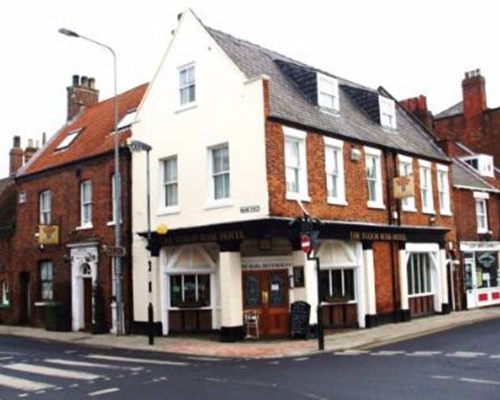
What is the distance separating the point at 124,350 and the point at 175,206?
5.50 metres

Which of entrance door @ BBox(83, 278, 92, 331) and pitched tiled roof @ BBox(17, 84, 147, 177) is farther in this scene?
pitched tiled roof @ BBox(17, 84, 147, 177)

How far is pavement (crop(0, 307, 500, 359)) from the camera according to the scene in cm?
1756

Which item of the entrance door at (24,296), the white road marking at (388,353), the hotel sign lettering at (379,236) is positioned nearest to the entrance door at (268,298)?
the hotel sign lettering at (379,236)

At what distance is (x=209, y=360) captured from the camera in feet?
54.0

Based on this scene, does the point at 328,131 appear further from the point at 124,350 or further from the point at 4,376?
the point at 4,376

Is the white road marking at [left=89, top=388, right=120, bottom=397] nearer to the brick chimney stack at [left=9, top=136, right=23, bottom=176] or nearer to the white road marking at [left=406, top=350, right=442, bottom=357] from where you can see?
the white road marking at [left=406, top=350, right=442, bottom=357]

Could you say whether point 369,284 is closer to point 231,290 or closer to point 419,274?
point 419,274

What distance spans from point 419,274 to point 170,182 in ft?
38.3

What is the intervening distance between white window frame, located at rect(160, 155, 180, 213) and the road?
5.77 metres

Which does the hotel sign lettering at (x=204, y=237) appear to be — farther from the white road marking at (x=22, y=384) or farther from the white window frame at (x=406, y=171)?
the white window frame at (x=406, y=171)

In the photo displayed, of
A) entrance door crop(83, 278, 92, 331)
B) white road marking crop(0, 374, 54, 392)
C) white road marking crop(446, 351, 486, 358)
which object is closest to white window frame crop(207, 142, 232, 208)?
entrance door crop(83, 278, 92, 331)

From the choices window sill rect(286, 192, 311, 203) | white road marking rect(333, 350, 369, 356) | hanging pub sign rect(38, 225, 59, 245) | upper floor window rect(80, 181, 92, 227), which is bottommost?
white road marking rect(333, 350, 369, 356)

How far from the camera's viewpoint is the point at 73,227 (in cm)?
2673

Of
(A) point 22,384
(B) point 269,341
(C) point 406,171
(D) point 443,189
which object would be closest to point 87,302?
(B) point 269,341
